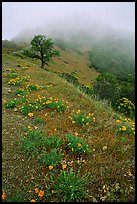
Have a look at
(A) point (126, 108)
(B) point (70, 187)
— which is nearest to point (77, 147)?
(B) point (70, 187)

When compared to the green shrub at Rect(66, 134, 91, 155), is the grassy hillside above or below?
below

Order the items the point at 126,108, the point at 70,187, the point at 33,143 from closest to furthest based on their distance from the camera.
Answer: the point at 70,187, the point at 33,143, the point at 126,108

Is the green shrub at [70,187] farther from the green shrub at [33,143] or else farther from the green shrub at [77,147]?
the green shrub at [33,143]

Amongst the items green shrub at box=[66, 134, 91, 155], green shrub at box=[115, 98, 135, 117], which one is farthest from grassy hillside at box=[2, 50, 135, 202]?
green shrub at box=[115, 98, 135, 117]

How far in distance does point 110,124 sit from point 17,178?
353 centimetres

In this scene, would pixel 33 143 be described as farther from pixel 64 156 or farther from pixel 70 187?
pixel 70 187

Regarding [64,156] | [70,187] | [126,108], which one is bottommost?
[126,108]

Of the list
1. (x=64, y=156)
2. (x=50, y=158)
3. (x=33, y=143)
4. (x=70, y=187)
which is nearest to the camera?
(x=70, y=187)

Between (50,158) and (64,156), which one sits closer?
(50,158)

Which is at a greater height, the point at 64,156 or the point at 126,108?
the point at 64,156

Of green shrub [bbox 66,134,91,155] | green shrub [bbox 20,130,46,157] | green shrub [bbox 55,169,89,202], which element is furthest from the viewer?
green shrub [bbox 20,130,46,157]

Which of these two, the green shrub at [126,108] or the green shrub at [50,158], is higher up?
the green shrub at [50,158]

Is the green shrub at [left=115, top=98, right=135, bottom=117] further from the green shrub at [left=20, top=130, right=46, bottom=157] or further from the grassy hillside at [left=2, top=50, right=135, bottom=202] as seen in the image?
the green shrub at [left=20, top=130, right=46, bottom=157]

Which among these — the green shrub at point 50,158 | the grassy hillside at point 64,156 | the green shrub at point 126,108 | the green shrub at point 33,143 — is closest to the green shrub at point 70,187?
the grassy hillside at point 64,156
